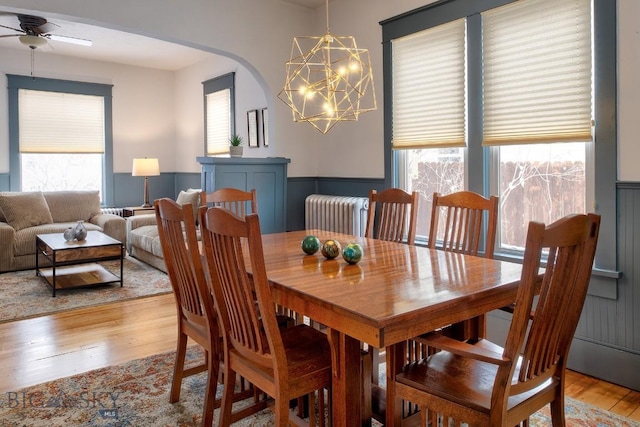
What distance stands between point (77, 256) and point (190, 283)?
9.95ft

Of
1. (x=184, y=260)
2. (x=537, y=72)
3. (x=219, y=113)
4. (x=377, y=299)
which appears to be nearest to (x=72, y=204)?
(x=219, y=113)

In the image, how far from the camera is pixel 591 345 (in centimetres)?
284

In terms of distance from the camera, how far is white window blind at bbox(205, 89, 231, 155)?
652cm

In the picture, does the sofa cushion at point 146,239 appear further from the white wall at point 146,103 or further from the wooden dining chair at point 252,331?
the wooden dining chair at point 252,331

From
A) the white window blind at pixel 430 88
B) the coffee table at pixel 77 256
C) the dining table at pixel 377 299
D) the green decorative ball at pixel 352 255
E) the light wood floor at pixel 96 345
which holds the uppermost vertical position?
the white window blind at pixel 430 88

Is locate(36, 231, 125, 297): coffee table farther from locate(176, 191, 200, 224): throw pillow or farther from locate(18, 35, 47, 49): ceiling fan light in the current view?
locate(18, 35, 47, 49): ceiling fan light

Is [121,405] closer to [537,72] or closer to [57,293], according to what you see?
[57,293]

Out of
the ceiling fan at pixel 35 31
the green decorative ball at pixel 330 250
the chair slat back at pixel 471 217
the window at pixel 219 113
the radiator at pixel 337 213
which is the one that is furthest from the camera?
the window at pixel 219 113

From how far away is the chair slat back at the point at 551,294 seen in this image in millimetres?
1337

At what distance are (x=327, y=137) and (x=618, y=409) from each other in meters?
3.27

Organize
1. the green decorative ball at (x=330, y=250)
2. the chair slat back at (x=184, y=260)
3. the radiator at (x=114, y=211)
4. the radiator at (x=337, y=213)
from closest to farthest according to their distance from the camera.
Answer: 1. the chair slat back at (x=184, y=260)
2. the green decorative ball at (x=330, y=250)
3. the radiator at (x=337, y=213)
4. the radiator at (x=114, y=211)

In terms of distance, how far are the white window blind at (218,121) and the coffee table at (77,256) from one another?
2128 mm

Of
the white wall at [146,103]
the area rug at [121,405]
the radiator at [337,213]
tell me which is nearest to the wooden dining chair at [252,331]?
the area rug at [121,405]

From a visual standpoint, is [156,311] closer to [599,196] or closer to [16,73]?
[599,196]
